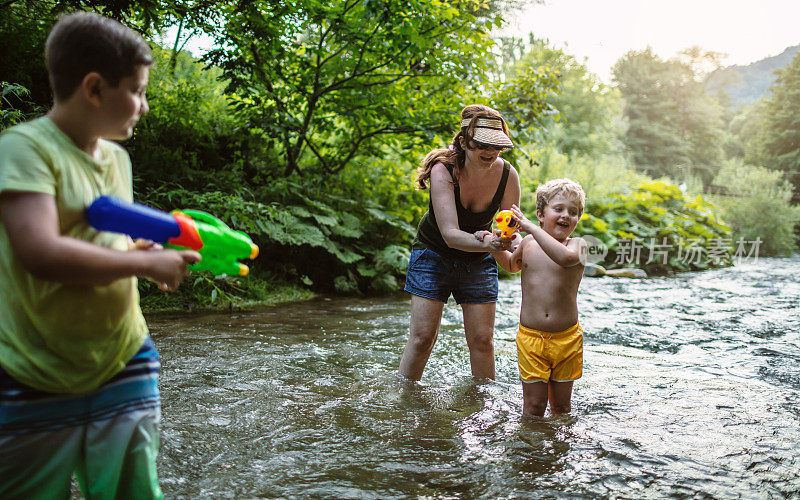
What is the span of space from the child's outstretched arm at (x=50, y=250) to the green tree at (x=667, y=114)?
44930 millimetres

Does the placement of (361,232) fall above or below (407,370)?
above

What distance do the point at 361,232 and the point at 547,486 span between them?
19.8 feet

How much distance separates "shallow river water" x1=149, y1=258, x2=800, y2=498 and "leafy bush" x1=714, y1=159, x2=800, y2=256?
18240 millimetres

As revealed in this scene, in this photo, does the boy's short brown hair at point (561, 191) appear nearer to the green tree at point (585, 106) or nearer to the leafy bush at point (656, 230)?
the leafy bush at point (656, 230)

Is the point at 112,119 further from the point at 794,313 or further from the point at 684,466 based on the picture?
the point at 794,313

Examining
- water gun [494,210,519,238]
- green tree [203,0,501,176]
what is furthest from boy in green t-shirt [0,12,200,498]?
green tree [203,0,501,176]

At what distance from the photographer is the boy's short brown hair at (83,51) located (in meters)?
1.35

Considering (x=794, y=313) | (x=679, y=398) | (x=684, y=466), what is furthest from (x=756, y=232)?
(x=684, y=466)

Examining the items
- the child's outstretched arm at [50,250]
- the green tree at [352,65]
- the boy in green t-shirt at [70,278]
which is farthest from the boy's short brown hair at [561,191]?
the green tree at [352,65]

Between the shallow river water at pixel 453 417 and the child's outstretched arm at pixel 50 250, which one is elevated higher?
the child's outstretched arm at pixel 50 250

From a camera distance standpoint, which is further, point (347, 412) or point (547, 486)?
point (347, 412)

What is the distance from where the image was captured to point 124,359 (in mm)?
1553

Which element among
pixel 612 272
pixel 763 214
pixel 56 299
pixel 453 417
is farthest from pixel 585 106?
pixel 56 299

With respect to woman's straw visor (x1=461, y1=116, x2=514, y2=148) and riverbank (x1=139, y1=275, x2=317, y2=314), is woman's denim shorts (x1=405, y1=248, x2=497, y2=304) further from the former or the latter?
riverbank (x1=139, y1=275, x2=317, y2=314)
